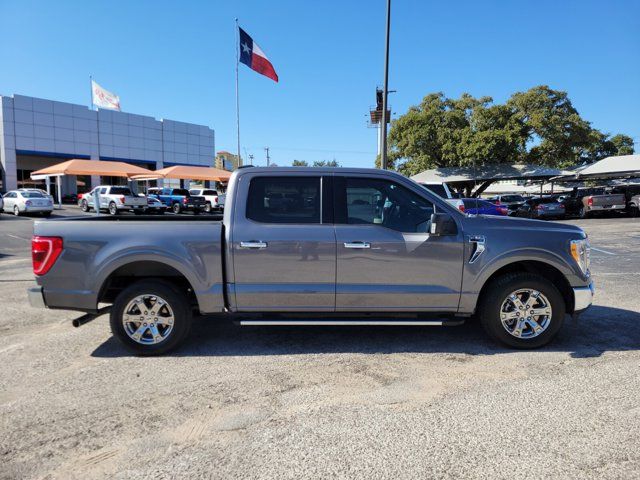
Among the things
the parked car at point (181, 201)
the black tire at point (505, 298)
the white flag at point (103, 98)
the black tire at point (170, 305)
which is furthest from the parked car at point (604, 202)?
the white flag at point (103, 98)

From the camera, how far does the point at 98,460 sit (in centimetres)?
282

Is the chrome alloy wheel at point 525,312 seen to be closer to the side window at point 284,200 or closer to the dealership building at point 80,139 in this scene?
the side window at point 284,200

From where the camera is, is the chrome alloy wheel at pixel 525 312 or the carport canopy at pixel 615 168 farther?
the carport canopy at pixel 615 168

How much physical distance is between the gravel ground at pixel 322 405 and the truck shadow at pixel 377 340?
0.08 ft

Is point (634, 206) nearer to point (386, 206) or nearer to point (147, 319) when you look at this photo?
point (386, 206)

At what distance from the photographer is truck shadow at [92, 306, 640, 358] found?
15.3 ft

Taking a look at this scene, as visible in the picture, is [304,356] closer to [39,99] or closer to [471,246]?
[471,246]

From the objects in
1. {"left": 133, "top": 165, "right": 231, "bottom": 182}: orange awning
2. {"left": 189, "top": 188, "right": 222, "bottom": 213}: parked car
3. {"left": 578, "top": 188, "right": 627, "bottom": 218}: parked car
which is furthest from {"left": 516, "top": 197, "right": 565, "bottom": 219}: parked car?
{"left": 133, "top": 165, "right": 231, "bottom": 182}: orange awning

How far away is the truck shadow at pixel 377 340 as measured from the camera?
465 cm

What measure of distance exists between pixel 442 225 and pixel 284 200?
5.21 feet

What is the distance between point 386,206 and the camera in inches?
180

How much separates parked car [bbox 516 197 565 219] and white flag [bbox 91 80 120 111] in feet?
132

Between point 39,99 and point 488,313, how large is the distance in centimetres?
4683

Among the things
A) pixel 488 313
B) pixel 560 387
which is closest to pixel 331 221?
pixel 488 313
